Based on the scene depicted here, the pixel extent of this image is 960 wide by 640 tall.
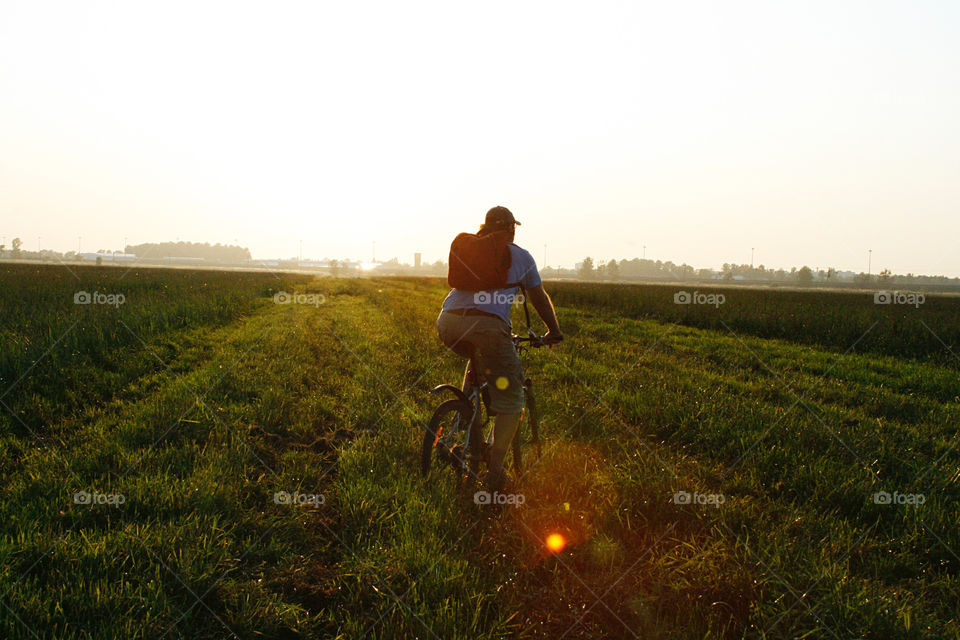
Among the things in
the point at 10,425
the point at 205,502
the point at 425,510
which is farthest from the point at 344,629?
the point at 10,425

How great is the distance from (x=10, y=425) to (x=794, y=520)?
7.77 metres

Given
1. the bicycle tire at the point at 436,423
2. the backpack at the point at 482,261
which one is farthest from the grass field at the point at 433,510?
the backpack at the point at 482,261

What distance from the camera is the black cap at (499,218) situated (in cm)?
385

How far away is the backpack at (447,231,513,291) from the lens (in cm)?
368
